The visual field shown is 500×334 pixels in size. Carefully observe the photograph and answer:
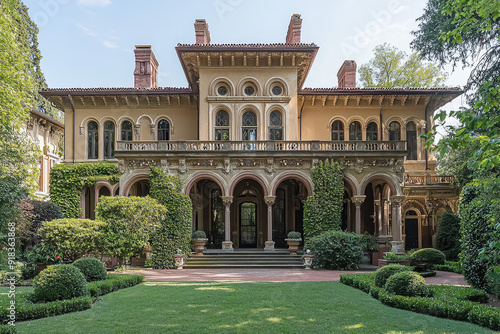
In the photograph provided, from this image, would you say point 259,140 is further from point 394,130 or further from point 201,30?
point 394,130

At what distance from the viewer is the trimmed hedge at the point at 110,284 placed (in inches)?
456

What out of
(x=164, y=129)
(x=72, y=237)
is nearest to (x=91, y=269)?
(x=72, y=237)

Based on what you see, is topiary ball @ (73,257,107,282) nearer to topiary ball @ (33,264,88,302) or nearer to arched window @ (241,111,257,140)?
topiary ball @ (33,264,88,302)

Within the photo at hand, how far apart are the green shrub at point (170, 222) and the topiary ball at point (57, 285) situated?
10.5 m

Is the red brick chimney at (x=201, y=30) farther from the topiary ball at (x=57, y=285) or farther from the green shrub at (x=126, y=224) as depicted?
the topiary ball at (x=57, y=285)

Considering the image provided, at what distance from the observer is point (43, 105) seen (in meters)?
41.7

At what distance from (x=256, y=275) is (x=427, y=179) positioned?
641 inches

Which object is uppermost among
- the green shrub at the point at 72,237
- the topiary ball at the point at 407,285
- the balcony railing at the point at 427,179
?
the balcony railing at the point at 427,179

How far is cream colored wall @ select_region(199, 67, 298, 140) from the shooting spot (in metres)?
26.6

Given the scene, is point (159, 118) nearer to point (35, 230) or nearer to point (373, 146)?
point (35, 230)

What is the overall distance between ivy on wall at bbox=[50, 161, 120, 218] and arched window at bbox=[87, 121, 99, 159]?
1771 millimetres

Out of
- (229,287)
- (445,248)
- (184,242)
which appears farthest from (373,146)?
(229,287)

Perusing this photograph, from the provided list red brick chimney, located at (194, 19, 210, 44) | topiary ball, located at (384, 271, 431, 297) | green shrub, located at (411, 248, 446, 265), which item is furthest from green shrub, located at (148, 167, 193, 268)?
topiary ball, located at (384, 271, 431, 297)

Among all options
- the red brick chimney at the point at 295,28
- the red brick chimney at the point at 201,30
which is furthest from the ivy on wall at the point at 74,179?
the red brick chimney at the point at 295,28
